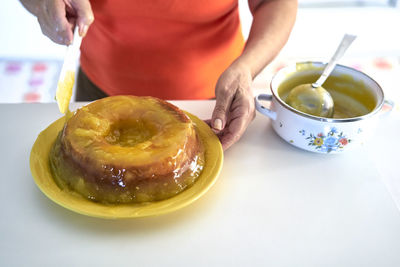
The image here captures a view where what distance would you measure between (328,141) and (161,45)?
51 centimetres

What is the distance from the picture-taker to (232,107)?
33.2 inches

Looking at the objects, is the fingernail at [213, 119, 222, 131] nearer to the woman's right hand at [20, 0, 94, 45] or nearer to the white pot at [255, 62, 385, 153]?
the white pot at [255, 62, 385, 153]

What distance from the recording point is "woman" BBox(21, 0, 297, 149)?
965 mm

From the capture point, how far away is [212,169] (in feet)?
2.37

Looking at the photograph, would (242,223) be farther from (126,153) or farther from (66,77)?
(66,77)

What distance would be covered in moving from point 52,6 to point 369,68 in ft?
6.71

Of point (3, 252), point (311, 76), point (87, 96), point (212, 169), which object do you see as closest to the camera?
point (3, 252)

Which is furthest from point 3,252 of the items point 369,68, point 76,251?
point 369,68

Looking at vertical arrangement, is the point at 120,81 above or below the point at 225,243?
below

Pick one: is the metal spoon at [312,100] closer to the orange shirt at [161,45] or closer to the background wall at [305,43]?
the orange shirt at [161,45]

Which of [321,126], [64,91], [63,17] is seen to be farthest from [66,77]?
[321,126]

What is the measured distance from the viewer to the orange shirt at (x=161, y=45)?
1.02 m

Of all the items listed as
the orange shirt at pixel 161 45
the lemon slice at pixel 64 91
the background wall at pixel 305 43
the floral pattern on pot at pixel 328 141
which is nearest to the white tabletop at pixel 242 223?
the floral pattern on pot at pixel 328 141

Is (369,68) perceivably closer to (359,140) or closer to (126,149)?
(359,140)
